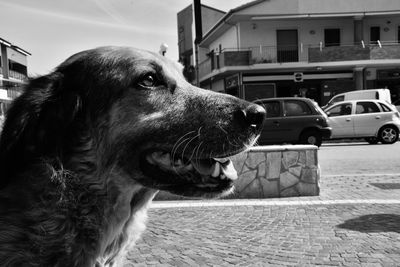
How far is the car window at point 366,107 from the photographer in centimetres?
1825

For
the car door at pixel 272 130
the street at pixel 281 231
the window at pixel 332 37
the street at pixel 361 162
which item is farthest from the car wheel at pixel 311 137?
the window at pixel 332 37

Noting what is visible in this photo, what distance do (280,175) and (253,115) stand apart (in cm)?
551

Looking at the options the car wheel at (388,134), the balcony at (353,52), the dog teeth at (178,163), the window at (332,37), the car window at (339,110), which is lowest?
the car wheel at (388,134)

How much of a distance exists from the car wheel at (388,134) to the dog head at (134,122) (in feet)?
56.7

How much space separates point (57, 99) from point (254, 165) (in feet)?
19.5

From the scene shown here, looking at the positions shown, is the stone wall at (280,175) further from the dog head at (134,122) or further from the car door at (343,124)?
the car door at (343,124)

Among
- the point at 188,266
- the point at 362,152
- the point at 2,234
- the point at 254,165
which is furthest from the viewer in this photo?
the point at 362,152

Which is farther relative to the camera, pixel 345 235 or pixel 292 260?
pixel 345 235

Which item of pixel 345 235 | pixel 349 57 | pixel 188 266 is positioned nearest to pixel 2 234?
pixel 188 266

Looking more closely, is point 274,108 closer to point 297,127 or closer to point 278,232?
point 297,127

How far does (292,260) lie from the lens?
177 inches

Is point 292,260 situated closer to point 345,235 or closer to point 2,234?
point 345,235

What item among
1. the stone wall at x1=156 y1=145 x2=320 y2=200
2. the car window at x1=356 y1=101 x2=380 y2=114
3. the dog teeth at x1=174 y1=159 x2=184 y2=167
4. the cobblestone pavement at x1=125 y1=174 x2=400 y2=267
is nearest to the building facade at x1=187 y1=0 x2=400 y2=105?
the car window at x1=356 y1=101 x2=380 y2=114

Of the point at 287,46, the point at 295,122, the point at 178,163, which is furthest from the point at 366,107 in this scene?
the point at 178,163
